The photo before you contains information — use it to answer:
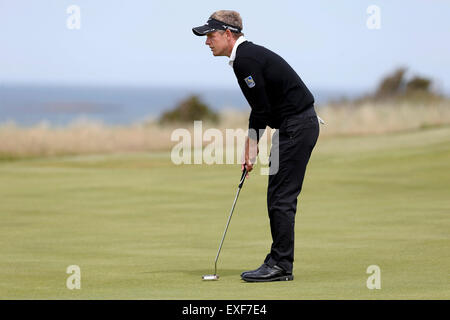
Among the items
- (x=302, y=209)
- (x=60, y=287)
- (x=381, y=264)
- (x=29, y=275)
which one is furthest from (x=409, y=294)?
(x=302, y=209)

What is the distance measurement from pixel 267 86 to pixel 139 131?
22.7m

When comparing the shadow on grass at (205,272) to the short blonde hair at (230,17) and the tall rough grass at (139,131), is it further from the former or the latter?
the tall rough grass at (139,131)

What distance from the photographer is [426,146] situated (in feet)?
74.4

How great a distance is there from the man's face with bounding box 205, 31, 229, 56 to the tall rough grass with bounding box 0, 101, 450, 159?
674 inches

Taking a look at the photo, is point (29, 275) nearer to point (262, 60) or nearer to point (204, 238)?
point (262, 60)

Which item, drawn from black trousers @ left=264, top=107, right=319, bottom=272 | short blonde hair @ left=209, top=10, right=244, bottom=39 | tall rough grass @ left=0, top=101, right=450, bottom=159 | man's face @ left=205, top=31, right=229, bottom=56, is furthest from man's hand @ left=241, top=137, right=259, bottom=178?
tall rough grass @ left=0, top=101, right=450, bottom=159

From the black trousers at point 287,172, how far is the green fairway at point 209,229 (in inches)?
11.1

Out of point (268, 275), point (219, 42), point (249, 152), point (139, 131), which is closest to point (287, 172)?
point (249, 152)

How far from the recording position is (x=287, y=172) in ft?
23.4

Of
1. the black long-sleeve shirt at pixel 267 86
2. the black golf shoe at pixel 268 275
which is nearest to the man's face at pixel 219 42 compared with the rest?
the black long-sleeve shirt at pixel 267 86

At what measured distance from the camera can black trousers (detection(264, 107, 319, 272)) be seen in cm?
713

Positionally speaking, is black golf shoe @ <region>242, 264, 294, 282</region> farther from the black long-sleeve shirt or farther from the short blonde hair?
the short blonde hair

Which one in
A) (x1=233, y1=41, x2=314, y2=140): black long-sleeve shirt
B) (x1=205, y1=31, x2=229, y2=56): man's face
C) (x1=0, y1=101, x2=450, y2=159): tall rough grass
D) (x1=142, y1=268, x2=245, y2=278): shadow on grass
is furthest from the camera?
(x1=0, y1=101, x2=450, y2=159): tall rough grass
